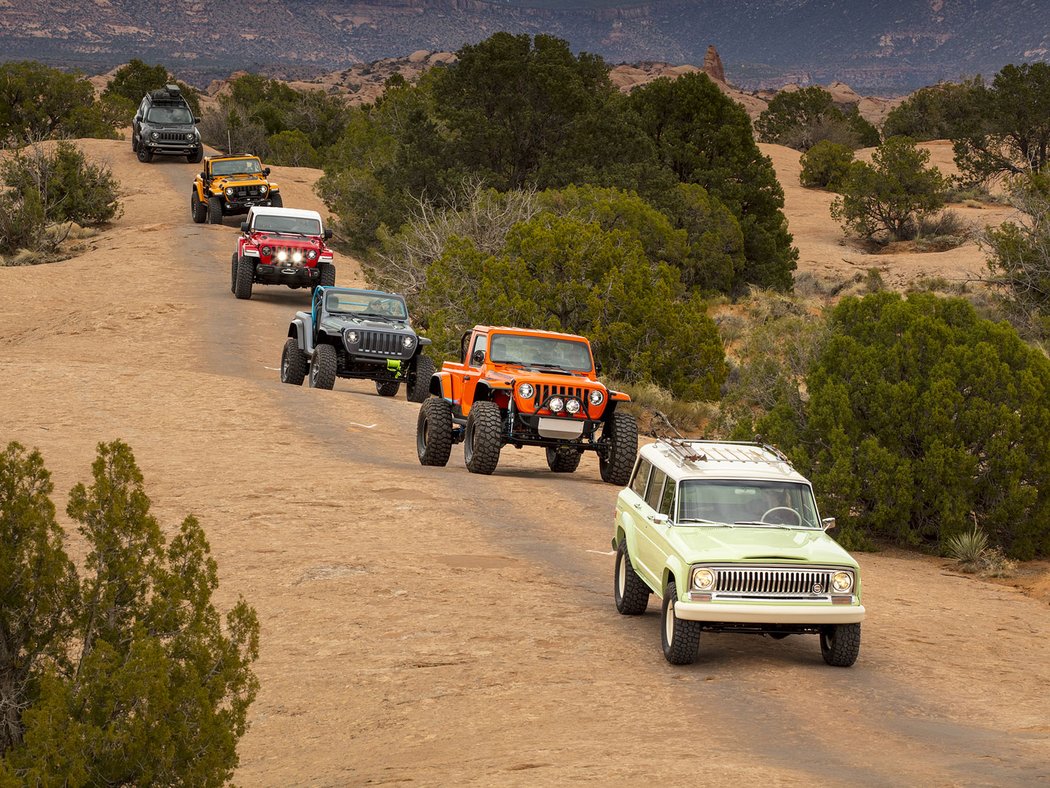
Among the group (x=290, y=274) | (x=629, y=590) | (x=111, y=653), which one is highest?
(x=111, y=653)

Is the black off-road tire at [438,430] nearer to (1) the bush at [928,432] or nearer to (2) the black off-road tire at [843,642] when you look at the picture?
(1) the bush at [928,432]

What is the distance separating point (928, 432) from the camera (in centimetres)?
1650

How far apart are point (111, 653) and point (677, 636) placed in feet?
13.5

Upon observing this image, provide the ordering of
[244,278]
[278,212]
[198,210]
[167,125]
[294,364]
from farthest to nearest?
[167,125]
[198,210]
[244,278]
[278,212]
[294,364]

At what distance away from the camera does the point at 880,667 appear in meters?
10.4

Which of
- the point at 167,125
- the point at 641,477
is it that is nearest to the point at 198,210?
the point at 167,125

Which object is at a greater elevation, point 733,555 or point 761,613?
point 733,555

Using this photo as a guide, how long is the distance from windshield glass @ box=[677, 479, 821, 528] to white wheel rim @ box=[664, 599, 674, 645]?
718mm

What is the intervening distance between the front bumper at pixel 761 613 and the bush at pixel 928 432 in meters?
6.46

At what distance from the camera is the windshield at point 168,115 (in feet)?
186

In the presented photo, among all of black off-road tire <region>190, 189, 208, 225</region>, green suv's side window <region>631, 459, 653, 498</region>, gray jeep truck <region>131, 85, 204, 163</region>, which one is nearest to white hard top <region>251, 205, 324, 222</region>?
black off-road tire <region>190, 189, 208, 225</region>

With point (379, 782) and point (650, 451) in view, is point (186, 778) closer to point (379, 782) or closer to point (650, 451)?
point (379, 782)

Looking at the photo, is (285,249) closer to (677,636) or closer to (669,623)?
(669,623)

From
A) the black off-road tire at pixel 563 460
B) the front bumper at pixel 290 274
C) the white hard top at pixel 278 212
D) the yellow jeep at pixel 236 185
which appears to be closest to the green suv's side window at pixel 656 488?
the black off-road tire at pixel 563 460
